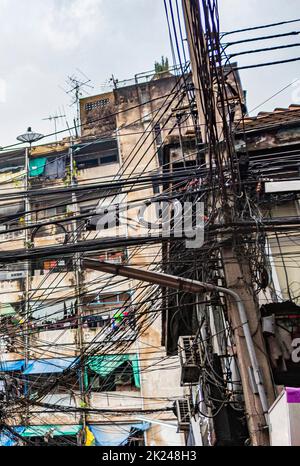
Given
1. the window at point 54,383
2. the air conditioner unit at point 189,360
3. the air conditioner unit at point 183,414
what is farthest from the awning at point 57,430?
the air conditioner unit at point 189,360

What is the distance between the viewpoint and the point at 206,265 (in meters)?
4.66

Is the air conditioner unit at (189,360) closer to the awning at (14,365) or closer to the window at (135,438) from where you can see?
the window at (135,438)

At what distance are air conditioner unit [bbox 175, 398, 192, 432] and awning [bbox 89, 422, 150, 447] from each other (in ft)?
21.8

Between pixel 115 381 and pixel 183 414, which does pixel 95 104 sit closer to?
pixel 115 381

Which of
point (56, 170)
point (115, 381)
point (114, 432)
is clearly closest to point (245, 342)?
point (114, 432)

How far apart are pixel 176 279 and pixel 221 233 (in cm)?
65

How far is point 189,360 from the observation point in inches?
247

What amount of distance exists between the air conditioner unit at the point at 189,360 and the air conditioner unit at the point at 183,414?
5.42ft

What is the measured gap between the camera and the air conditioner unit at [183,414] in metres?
7.80

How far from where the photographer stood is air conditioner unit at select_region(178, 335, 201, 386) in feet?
20.4

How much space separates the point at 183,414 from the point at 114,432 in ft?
24.3

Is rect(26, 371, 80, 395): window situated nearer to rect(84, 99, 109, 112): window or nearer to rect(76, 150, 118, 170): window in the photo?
rect(76, 150, 118, 170): window

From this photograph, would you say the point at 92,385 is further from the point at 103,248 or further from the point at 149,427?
the point at 103,248

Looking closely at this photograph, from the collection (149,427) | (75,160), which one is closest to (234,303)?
(149,427)
